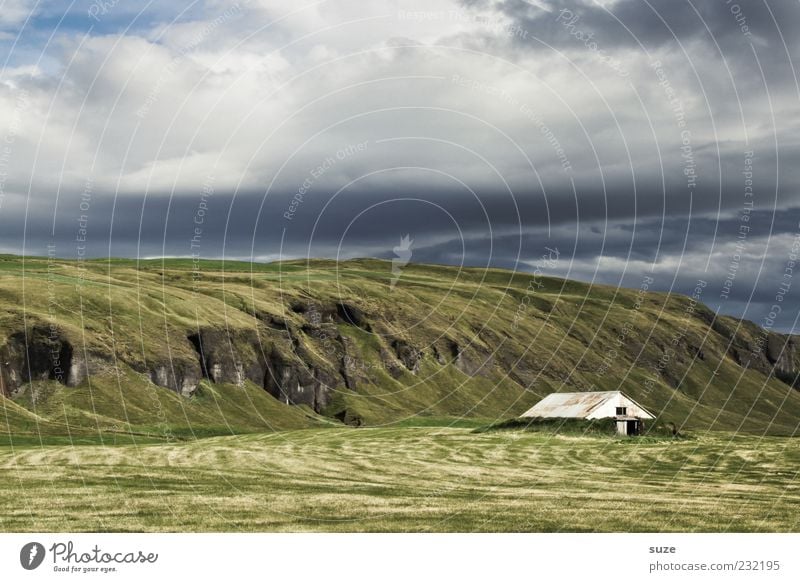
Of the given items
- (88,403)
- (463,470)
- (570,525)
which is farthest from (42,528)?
(88,403)

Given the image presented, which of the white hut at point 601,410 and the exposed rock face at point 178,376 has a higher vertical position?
the white hut at point 601,410

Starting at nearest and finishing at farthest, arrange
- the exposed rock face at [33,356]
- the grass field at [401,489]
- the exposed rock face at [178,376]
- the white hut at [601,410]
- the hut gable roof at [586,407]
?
the grass field at [401,489] → the hut gable roof at [586,407] → the white hut at [601,410] → the exposed rock face at [33,356] → the exposed rock face at [178,376]

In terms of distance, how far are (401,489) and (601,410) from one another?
74944 millimetres

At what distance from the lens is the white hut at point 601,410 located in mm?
116688

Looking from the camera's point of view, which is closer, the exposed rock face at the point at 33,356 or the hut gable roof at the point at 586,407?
the hut gable roof at the point at 586,407

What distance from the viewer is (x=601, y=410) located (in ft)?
386

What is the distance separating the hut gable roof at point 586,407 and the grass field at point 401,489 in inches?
1232

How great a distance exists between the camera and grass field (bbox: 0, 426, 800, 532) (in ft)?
113

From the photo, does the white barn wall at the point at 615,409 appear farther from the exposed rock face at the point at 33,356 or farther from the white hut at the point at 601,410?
the exposed rock face at the point at 33,356

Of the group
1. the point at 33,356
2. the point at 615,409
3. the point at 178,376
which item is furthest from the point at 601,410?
the point at 33,356

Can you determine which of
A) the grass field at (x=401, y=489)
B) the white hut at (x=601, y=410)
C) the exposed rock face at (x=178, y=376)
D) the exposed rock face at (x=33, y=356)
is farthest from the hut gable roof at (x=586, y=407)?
the exposed rock face at (x=178, y=376)

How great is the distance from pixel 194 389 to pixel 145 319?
1903 cm

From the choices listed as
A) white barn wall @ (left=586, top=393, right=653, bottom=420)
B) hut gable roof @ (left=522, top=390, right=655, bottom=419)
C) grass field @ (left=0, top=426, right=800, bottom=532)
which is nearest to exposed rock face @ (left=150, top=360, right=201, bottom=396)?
hut gable roof @ (left=522, top=390, right=655, bottom=419)

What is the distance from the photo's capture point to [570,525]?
34.5 m
